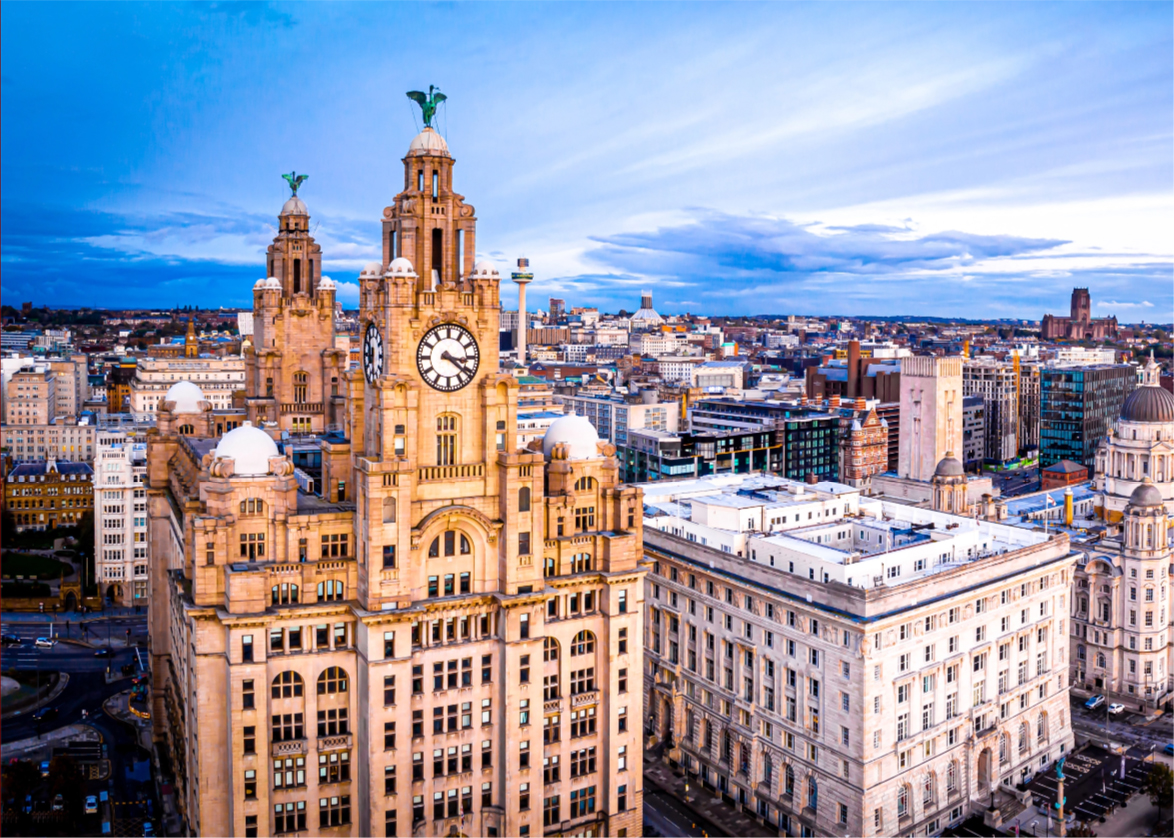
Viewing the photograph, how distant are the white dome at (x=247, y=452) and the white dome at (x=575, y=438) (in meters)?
21.9

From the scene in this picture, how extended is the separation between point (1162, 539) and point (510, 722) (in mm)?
86821

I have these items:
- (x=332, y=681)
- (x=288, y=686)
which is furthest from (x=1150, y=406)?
(x=288, y=686)

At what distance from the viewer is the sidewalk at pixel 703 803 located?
9631 cm

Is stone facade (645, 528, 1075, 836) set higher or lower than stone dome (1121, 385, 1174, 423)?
lower

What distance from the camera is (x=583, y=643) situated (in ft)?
276

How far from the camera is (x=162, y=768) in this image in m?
103

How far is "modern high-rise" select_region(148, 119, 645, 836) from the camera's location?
243 feet

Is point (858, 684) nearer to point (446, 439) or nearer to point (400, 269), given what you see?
point (446, 439)

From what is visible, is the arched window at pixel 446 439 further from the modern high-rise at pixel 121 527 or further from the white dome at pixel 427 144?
the modern high-rise at pixel 121 527

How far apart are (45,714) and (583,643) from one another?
74702 millimetres

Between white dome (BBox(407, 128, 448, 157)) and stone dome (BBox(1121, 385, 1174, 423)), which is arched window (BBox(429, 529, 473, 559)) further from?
stone dome (BBox(1121, 385, 1174, 423))

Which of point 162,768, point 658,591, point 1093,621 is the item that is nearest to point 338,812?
point 162,768

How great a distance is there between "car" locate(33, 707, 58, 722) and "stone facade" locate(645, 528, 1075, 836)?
69.4m

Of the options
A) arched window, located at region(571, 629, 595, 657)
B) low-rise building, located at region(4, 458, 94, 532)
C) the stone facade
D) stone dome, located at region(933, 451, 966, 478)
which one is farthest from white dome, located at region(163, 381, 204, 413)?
stone dome, located at region(933, 451, 966, 478)
